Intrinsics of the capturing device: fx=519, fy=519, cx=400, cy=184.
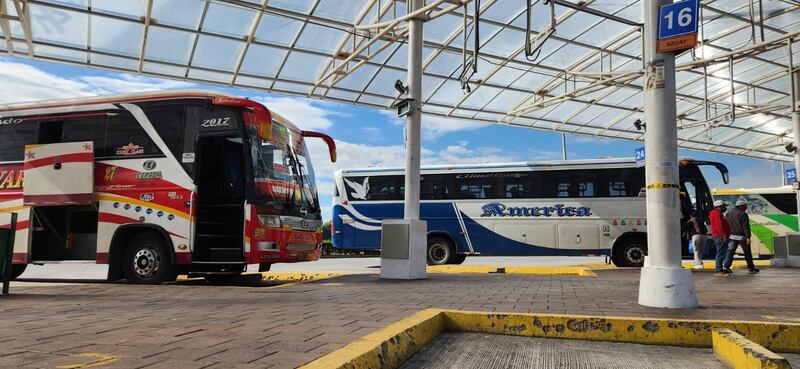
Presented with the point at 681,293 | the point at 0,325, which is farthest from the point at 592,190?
the point at 0,325

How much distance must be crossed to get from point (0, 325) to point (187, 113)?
5.13 m

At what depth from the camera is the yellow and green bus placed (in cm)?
1992

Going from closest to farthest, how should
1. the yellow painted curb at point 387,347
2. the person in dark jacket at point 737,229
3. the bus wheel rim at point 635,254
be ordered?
the yellow painted curb at point 387,347, the person in dark jacket at point 737,229, the bus wheel rim at point 635,254

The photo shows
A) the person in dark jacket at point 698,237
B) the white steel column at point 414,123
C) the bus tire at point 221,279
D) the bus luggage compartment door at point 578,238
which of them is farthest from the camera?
the bus luggage compartment door at point 578,238

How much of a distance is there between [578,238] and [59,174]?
499 inches

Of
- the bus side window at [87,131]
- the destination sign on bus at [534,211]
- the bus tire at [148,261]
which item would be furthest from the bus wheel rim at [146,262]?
the destination sign on bus at [534,211]

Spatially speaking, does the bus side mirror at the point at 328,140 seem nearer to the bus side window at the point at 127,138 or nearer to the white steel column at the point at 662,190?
the bus side window at the point at 127,138

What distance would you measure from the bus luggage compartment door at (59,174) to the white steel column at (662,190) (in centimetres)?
869

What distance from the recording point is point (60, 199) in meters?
8.95

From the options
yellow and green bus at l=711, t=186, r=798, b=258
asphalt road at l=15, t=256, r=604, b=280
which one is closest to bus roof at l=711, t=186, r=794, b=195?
yellow and green bus at l=711, t=186, r=798, b=258

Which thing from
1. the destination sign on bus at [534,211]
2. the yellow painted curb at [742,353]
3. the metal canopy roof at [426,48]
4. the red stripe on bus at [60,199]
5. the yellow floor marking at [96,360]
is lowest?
the yellow floor marking at [96,360]

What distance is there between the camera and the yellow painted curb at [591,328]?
4094 mm

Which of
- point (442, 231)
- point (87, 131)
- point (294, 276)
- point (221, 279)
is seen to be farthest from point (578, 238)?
point (87, 131)

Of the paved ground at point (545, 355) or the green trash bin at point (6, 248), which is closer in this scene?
the paved ground at point (545, 355)
